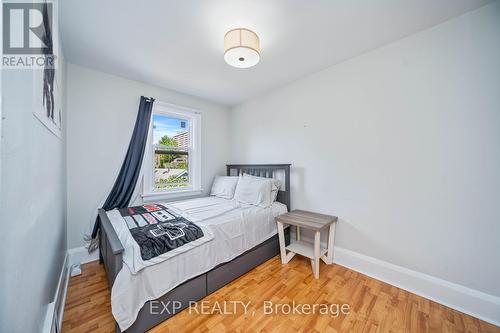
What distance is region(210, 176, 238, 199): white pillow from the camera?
2.96 meters

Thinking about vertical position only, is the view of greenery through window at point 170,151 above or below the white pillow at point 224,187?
above

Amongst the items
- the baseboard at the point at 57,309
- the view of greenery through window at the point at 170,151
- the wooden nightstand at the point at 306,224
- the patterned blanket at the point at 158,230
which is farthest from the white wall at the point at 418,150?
the baseboard at the point at 57,309

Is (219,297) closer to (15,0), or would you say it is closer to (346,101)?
(15,0)

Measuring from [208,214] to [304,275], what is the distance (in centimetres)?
126

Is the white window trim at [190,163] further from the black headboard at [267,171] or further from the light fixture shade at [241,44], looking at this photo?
the light fixture shade at [241,44]

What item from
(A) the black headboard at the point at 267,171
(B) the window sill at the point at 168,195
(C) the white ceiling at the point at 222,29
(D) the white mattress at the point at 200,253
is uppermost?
A: (C) the white ceiling at the point at 222,29

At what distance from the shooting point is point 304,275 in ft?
6.40

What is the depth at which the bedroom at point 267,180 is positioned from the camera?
1157mm

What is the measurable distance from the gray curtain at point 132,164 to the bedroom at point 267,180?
3 cm

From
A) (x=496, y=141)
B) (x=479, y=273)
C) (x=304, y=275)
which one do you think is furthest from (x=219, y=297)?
(x=496, y=141)

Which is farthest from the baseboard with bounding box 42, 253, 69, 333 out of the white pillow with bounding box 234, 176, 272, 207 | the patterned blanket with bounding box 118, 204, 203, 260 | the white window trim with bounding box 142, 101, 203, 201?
the white pillow with bounding box 234, 176, 272, 207

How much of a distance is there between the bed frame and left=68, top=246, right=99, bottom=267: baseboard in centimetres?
10

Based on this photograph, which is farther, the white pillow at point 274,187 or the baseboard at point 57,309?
the white pillow at point 274,187

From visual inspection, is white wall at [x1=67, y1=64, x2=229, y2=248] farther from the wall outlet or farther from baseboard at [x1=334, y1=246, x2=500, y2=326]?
baseboard at [x1=334, y1=246, x2=500, y2=326]
